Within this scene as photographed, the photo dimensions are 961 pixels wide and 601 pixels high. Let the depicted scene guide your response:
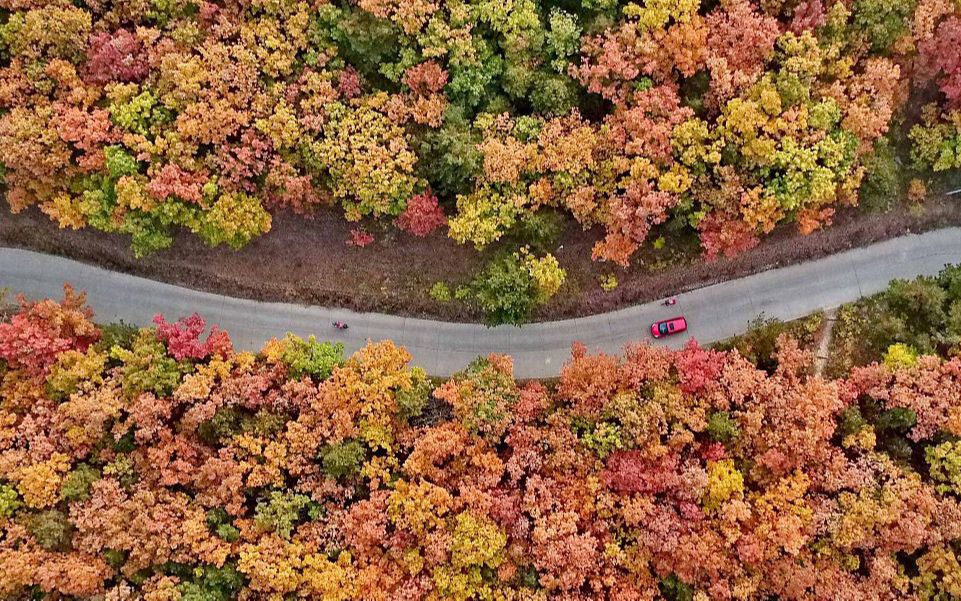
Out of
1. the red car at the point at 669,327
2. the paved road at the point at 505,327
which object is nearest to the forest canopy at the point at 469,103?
the paved road at the point at 505,327

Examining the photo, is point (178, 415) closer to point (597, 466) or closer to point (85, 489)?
point (85, 489)

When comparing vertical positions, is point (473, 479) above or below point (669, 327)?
below

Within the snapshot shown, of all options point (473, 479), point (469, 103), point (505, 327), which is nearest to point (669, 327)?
point (505, 327)

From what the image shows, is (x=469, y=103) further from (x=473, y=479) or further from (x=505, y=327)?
(x=473, y=479)

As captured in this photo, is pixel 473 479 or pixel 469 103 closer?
pixel 473 479

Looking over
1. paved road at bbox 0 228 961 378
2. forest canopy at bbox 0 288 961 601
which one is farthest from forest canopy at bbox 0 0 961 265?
forest canopy at bbox 0 288 961 601

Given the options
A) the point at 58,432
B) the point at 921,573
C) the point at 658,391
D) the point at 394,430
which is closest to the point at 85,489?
the point at 58,432
